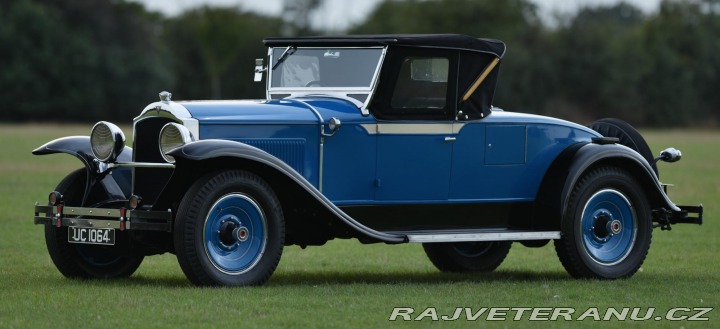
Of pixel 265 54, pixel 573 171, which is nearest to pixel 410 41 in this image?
pixel 573 171

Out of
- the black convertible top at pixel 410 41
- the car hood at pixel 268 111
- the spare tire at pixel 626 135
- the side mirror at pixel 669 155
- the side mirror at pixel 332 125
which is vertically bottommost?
the side mirror at pixel 669 155

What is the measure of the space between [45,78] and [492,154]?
56.6 metres

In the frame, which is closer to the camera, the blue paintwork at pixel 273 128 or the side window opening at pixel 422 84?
the blue paintwork at pixel 273 128

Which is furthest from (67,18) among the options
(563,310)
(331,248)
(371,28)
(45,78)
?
(563,310)

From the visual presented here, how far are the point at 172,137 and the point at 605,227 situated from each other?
3.81m

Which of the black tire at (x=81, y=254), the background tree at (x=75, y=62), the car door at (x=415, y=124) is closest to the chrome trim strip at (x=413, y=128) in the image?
the car door at (x=415, y=124)

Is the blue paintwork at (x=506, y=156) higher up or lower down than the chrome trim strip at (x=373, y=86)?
lower down

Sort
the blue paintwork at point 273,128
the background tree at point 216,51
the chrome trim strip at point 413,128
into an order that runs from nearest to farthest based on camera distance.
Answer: the blue paintwork at point 273,128 < the chrome trim strip at point 413,128 < the background tree at point 216,51

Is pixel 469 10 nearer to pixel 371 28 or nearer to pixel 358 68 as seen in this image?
pixel 371 28

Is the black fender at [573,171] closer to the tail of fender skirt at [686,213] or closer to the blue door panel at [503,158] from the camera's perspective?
the blue door panel at [503,158]

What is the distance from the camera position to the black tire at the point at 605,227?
10133 mm

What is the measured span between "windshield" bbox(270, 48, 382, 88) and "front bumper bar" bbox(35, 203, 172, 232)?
6.80ft

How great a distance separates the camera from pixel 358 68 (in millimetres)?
10031

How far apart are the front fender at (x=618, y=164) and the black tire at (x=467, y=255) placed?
1.36m
